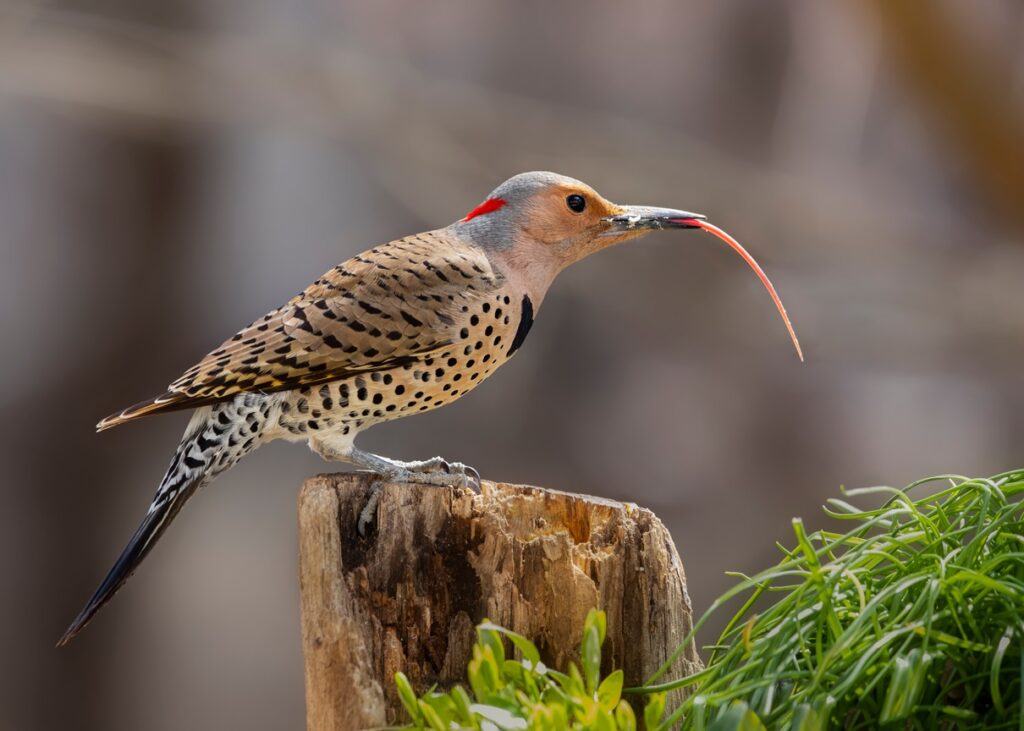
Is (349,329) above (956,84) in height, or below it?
below

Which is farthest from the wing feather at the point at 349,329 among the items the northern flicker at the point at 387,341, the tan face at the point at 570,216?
the tan face at the point at 570,216

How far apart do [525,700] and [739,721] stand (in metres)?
0.25

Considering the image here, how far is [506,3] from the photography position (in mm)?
5125

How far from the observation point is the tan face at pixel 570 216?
217 centimetres

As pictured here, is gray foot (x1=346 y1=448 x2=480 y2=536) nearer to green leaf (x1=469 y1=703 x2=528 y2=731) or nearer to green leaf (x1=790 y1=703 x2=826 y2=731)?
green leaf (x1=469 y1=703 x2=528 y2=731)

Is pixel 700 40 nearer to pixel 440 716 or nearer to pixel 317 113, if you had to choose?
pixel 317 113

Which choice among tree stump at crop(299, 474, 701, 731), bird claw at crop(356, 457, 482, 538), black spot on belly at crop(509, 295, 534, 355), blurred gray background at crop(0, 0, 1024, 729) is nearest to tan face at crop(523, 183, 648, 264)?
black spot on belly at crop(509, 295, 534, 355)

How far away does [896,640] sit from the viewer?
1359mm

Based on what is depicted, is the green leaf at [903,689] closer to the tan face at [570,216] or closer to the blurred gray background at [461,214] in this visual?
the tan face at [570,216]

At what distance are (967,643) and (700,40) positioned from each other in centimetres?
445

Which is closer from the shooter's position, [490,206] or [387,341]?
[387,341]

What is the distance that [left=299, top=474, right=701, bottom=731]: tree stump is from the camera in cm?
171

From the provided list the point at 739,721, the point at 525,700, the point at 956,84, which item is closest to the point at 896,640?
the point at 739,721

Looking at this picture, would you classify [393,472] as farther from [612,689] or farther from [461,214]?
[461,214]
